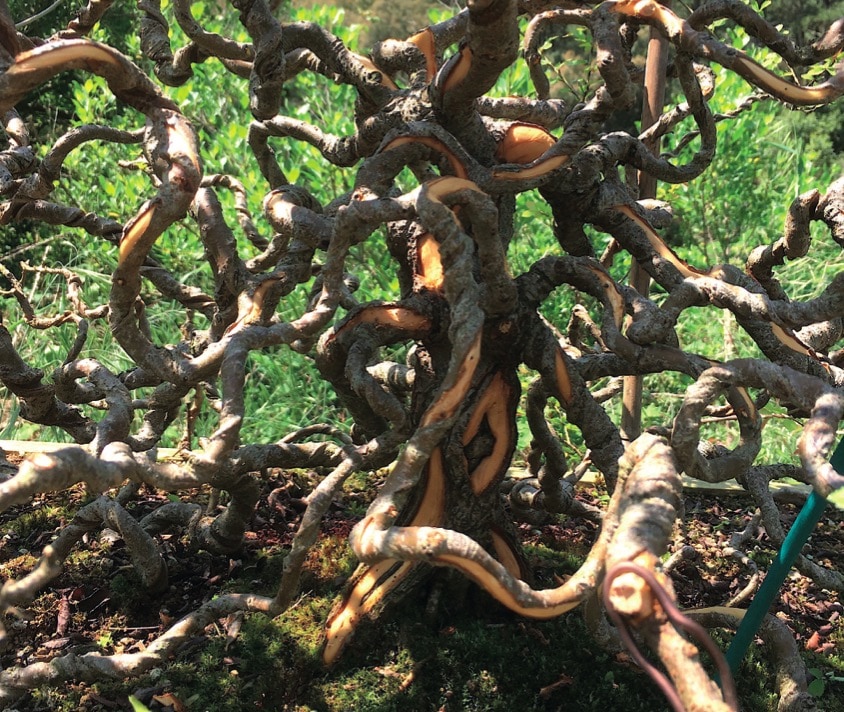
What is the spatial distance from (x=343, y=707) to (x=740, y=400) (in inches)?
30.9

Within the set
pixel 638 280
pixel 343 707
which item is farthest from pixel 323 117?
pixel 343 707

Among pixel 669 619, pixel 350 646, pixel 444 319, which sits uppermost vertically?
pixel 444 319

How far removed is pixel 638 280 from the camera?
68.0 inches

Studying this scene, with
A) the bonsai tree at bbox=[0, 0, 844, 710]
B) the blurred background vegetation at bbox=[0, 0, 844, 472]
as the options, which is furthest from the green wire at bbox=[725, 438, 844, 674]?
the blurred background vegetation at bbox=[0, 0, 844, 472]

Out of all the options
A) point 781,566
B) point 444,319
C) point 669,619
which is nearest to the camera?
point 669,619

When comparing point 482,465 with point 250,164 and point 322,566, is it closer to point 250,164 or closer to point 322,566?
point 322,566

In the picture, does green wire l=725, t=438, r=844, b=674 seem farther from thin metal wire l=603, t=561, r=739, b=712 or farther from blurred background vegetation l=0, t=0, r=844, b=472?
blurred background vegetation l=0, t=0, r=844, b=472

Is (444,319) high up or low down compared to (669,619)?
up

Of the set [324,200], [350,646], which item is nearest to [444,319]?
[350,646]

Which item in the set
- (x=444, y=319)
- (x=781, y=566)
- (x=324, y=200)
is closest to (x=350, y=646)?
(x=444, y=319)

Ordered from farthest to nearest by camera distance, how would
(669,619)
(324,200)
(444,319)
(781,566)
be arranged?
(324,200) < (444,319) < (781,566) < (669,619)

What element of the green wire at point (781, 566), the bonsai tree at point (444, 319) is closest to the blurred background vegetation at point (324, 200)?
the bonsai tree at point (444, 319)

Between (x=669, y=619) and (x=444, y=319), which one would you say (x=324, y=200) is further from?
(x=669, y=619)

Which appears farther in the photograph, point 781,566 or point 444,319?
point 444,319
